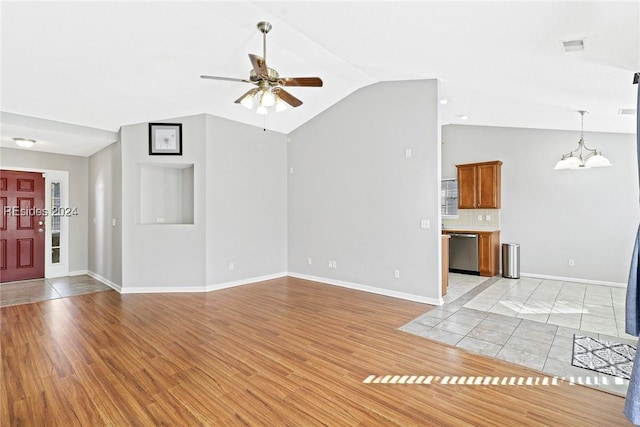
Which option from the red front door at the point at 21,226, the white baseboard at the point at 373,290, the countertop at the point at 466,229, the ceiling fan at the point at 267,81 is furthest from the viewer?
the countertop at the point at 466,229

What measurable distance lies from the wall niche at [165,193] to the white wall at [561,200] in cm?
564

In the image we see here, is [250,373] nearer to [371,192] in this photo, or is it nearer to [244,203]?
[371,192]

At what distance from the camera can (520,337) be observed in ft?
10.5

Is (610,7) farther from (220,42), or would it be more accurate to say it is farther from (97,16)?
(97,16)

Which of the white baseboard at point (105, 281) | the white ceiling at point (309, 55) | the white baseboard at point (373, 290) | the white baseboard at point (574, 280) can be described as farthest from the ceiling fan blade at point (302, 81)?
the white baseboard at point (574, 280)

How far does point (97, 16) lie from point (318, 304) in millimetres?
3969

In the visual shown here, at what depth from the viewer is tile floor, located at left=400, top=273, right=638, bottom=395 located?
2.75 metres

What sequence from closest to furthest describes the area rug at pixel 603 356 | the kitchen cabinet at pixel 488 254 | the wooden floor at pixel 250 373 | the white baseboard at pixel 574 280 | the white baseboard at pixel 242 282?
the wooden floor at pixel 250 373
the area rug at pixel 603 356
the white baseboard at pixel 242 282
the white baseboard at pixel 574 280
the kitchen cabinet at pixel 488 254

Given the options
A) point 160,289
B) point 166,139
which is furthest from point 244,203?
point 160,289

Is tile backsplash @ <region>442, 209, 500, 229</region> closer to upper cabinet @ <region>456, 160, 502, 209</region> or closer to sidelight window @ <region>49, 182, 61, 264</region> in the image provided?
upper cabinet @ <region>456, 160, 502, 209</region>

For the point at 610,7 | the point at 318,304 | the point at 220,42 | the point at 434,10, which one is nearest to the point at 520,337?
the point at 318,304

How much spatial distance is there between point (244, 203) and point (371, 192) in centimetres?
228

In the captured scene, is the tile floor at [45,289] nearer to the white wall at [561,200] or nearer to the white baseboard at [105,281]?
the white baseboard at [105,281]

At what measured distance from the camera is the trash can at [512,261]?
19.6 feet
